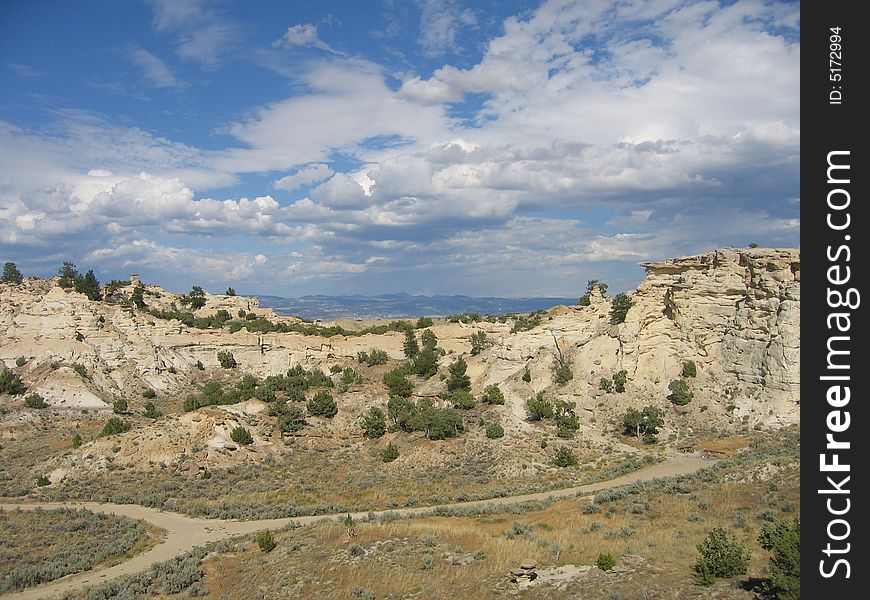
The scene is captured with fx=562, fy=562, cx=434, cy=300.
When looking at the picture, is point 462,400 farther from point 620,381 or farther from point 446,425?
point 620,381

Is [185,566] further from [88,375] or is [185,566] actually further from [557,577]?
[88,375]

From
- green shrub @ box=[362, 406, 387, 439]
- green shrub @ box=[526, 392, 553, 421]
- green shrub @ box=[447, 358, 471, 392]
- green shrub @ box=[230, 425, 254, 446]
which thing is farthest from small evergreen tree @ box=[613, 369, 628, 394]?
green shrub @ box=[230, 425, 254, 446]

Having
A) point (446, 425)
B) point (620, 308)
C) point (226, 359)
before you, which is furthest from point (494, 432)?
point (226, 359)

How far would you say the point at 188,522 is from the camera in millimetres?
24406

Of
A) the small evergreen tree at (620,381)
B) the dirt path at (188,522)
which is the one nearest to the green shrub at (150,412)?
the dirt path at (188,522)

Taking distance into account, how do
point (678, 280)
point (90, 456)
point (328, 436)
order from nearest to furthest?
1. point (90, 456)
2. point (328, 436)
3. point (678, 280)

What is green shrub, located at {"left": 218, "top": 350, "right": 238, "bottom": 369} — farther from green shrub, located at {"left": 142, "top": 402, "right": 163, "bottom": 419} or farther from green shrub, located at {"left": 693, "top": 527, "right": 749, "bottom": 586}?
green shrub, located at {"left": 693, "top": 527, "right": 749, "bottom": 586}

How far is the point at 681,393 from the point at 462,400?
14764 mm

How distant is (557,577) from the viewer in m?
14.3

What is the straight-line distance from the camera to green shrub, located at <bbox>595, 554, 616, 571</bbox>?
1408 cm

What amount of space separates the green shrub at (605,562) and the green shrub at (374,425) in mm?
23958

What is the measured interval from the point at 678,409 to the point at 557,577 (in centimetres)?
2674

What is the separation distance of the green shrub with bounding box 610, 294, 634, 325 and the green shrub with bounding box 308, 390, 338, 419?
75.4ft
